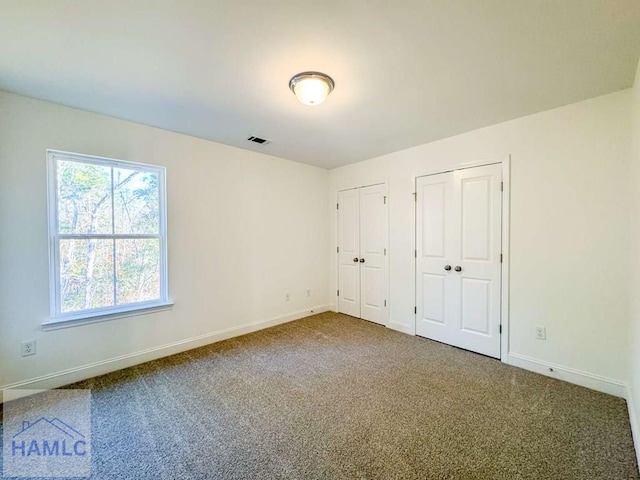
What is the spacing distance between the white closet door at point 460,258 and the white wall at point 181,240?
70.2 inches

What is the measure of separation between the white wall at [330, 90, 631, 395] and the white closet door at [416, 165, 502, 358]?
0.61 ft

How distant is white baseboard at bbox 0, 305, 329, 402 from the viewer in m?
2.32

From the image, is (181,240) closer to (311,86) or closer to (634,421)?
(311,86)

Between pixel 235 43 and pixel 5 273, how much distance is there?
2556 millimetres

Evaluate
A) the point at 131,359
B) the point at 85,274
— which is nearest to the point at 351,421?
the point at 131,359

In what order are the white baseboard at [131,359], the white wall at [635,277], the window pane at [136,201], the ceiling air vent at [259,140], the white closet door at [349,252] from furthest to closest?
1. the white closet door at [349,252]
2. the ceiling air vent at [259,140]
3. the window pane at [136,201]
4. the white baseboard at [131,359]
5. the white wall at [635,277]

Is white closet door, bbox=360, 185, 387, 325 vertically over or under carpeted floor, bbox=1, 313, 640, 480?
over

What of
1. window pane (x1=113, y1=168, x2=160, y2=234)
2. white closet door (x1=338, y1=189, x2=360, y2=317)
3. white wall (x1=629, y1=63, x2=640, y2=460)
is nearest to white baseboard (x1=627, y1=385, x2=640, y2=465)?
white wall (x1=629, y1=63, x2=640, y2=460)

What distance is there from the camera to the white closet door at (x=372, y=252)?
4.00 m

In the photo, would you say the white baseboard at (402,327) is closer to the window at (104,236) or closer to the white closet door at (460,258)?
the white closet door at (460,258)

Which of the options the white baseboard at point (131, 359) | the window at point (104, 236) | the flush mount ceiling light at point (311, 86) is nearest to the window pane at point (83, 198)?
the window at point (104, 236)

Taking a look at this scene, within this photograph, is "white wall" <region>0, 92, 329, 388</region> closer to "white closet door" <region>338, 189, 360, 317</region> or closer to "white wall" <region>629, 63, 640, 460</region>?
"white closet door" <region>338, 189, 360, 317</region>

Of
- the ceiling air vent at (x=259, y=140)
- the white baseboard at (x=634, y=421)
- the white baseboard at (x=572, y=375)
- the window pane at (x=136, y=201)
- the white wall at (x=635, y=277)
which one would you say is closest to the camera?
the white baseboard at (x=634, y=421)

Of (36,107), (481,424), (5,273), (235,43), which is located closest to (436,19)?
(235,43)
